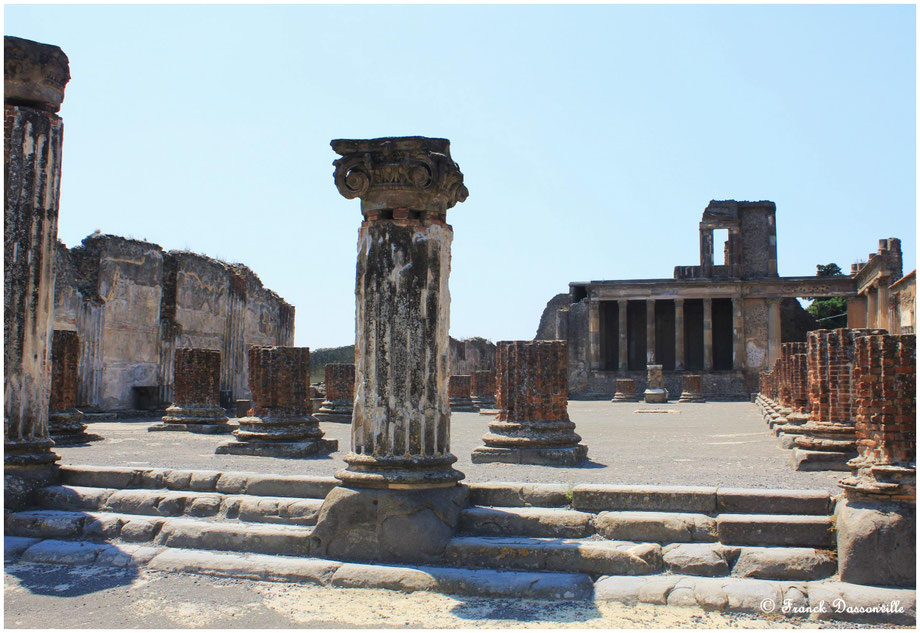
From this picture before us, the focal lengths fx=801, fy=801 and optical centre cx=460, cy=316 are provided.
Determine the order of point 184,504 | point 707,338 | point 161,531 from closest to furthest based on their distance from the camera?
1. point 161,531
2. point 184,504
3. point 707,338

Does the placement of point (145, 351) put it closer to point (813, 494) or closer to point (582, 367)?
point (813, 494)

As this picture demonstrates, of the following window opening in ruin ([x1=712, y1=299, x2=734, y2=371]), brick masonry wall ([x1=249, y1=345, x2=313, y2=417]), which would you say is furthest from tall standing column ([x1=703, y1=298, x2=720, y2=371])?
brick masonry wall ([x1=249, y1=345, x2=313, y2=417])

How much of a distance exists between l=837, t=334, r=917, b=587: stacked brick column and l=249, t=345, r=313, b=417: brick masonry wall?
22.2 feet

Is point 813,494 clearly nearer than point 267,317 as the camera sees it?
Yes

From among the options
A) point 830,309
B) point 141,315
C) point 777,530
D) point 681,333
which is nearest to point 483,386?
point 141,315

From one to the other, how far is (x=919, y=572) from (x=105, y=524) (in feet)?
18.8

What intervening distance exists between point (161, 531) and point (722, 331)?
40.2m

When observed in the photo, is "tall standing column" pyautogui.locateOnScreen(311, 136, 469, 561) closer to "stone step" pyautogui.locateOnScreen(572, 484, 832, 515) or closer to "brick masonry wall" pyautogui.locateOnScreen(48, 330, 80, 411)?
"stone step" pyautogui.locateOnScreen(572, 484, 832, 515)

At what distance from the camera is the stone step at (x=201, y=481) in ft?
21.8

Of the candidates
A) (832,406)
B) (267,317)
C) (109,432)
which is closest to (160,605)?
(832,406)

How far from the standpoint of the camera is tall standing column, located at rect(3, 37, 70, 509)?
269 inches

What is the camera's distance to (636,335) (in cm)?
4356

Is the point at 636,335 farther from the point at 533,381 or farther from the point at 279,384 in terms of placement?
the point at 533,381

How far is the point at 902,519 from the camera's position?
15.6 ft
